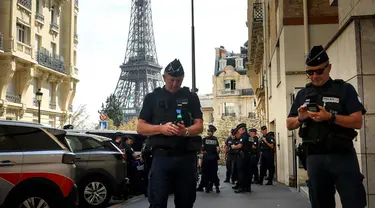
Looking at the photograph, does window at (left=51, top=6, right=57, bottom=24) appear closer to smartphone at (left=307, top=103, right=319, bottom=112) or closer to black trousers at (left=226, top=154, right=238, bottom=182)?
black trousers at (left=226, top=154, right=238, bottom=182)

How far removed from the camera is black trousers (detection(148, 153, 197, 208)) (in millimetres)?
4289

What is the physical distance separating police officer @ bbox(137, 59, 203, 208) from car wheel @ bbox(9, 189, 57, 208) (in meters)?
3.00

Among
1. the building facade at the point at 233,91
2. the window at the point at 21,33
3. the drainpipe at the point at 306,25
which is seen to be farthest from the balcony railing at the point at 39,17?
the building facade at the point at 233,91

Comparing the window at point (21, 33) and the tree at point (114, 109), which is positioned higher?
the window at point (21, 33)

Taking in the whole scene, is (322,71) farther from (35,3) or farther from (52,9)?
(52,9)

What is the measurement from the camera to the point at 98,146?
34.0ft

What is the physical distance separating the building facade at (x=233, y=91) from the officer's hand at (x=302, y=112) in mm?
64632

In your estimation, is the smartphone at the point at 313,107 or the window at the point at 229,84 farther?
the window at the point at 229,84

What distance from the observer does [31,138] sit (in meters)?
7.00

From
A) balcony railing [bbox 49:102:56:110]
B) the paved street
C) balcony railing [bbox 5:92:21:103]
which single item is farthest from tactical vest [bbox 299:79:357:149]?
balcony railing [bbox 49:102:56:110]

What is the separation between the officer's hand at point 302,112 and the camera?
382 centimetres

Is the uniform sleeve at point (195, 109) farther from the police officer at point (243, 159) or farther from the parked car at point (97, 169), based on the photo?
the police officer at point (243, 159)

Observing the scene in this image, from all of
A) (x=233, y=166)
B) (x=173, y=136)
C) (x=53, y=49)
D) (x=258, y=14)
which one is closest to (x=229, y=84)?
(x=53, y=49)

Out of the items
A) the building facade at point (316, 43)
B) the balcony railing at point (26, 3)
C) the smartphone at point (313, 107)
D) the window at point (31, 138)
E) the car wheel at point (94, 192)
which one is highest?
the balcony railing at point (26, 3)
